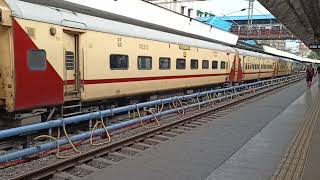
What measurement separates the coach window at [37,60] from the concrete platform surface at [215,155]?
3.09m

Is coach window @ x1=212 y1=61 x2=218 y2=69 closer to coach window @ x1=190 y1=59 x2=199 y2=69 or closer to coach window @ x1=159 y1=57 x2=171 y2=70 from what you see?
coach window @ x1=190 y1=59 x2=199 y2=69

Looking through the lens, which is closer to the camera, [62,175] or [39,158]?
[62,175]

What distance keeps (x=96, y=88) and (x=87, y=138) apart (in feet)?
7.91

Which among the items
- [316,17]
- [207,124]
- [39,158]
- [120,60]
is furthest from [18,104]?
[316,17]

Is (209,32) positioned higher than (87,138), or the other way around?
(209,32)

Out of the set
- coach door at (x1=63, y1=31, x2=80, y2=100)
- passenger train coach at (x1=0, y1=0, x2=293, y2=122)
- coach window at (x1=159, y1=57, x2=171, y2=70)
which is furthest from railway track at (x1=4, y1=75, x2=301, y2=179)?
coach window at (x1=159, y1=57, x2=171, y2=70)

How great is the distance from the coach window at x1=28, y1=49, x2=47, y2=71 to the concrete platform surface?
122 inches

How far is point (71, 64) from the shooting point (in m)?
11.7

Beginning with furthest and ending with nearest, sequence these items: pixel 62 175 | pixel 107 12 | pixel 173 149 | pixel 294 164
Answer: pixel 107 12 → pixel 173 149 → pixel 294 164 → pixel 62 175

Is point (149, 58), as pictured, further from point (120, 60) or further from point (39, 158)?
point (39, 158)

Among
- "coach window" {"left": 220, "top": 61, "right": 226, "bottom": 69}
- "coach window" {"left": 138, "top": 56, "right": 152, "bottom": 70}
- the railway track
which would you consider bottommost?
the railway track

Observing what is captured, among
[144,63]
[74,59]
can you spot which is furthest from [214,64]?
[74,59]

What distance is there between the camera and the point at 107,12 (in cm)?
2012

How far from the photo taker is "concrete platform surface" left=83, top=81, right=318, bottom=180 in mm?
7934
